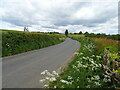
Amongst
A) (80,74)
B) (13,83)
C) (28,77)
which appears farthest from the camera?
(28,77)

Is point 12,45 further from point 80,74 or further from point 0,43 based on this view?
point 80,74

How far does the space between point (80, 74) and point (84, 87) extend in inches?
35.2

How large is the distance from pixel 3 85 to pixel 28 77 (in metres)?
1.05

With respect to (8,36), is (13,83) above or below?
below

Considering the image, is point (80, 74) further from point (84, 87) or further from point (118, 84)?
point (118, 84)

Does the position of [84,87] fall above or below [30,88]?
above

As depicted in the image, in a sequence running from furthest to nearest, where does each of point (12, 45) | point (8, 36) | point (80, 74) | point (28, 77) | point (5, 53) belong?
point (8, 36) → point (12, 45) → point (5, 53) → point (28, 77) → point (80, 74)

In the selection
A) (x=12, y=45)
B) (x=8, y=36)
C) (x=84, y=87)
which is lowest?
(x=84, y=87)

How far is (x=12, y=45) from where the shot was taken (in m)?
9.49

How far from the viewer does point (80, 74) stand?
395cm

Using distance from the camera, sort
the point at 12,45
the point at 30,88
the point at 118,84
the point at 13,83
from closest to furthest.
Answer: the point at 118,84 → the point at 30,88 → the point at 13,83 → the point at 12,45

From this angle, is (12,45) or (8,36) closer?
(12,45)

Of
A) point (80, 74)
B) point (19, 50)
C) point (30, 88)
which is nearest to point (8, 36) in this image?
point (19, 50)

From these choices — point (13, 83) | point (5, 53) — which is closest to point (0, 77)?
point (13, 83)
